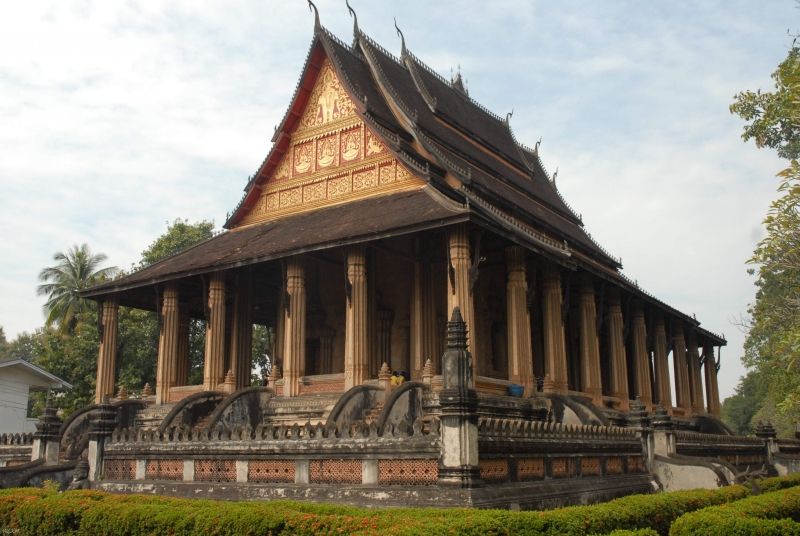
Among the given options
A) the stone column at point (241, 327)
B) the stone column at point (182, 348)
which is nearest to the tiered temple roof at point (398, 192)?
the stone column at point (182, 348)

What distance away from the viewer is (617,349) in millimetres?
25609

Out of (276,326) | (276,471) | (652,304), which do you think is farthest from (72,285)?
(276,471)

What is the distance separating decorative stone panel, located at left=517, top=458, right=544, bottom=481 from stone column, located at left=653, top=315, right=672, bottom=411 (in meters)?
18.0

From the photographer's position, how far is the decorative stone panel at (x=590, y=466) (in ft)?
48.2

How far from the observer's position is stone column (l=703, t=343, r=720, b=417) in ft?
112

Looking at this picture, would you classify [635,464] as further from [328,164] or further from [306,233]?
[328,164]

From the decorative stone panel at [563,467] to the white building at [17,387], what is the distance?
22610mm

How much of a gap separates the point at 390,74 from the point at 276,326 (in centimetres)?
896

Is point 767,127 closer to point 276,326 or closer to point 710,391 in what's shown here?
point 276,326

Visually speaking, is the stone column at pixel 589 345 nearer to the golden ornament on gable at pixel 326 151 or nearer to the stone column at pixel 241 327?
the golden ornament on gable at pixel 326 151

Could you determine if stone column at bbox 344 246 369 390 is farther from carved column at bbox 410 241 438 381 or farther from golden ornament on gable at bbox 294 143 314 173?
golden ornament on gable at bbox 294 143 314 173

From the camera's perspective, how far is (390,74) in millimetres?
26375

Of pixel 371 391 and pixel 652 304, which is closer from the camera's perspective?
pixel 371 391

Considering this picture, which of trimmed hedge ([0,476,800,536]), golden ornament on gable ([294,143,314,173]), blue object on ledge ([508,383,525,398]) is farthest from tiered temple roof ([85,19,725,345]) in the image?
trimmed hedge ([0,476,800,536])
